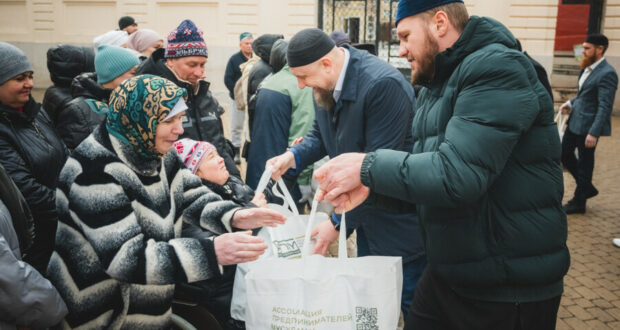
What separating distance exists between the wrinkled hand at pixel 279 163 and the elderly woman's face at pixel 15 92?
1.57m

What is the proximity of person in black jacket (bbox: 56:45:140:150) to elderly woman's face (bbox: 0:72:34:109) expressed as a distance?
375mm

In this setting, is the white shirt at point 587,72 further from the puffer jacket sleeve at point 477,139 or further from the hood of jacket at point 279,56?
the puffer jacket sleeve at point 477,139

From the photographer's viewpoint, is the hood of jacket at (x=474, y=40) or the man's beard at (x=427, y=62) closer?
the hood of jacket at (x=474, y=40)

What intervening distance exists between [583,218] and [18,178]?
20.4 ft

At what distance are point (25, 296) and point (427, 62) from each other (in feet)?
5.60

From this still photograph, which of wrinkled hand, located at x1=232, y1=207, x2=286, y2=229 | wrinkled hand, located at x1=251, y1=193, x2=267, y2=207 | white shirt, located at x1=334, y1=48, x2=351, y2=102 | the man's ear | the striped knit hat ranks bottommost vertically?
wrinkled hand, located at x1=251, y1=193, x2=267, y2=207

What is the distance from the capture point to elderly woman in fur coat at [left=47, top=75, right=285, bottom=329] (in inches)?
77.0

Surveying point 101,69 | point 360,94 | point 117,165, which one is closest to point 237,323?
point 117,165

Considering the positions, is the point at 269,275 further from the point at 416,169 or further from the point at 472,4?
the point at 472,4

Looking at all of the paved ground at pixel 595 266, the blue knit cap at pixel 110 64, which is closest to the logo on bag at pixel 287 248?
the blue knit cap at pixel 110 64

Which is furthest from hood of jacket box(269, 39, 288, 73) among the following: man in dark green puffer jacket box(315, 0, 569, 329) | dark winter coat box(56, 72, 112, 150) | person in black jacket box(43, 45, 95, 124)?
man in dark green puffer jacket box(315, 0, 569, 329)

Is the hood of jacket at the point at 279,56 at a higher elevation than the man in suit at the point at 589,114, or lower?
higher

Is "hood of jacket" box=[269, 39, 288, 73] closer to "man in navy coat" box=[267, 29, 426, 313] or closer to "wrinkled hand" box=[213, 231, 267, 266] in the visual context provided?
"man in navy coat" box=[267, 29, 426, 313]

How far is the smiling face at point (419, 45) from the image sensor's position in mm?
1910
